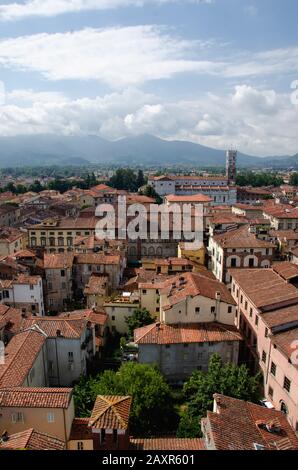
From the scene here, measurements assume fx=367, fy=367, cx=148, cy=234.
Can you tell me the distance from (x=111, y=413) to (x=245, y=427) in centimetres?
562

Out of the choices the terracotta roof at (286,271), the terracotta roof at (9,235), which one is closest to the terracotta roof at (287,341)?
the terracotta roof at (286,271)

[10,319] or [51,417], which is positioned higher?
[51,417]

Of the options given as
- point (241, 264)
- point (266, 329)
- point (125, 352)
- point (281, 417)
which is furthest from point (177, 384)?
point (241, 264)

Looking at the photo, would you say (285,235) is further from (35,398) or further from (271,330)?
(35,398)

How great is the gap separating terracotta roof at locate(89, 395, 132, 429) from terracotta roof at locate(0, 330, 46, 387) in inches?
208

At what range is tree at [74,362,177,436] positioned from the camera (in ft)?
64.0

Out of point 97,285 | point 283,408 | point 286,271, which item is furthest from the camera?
point 97,285

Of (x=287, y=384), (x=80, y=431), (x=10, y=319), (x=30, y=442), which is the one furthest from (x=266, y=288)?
(x=30, y=442)

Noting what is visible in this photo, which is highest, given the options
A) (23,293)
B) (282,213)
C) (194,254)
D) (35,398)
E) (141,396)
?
(282,213)

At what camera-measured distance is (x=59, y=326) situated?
964 inches

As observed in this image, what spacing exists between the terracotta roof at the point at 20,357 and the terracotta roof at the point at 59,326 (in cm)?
81

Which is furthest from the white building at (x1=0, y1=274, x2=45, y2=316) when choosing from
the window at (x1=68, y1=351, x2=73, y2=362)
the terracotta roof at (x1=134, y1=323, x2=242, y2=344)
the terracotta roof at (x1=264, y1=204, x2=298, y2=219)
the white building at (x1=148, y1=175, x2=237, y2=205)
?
the white building at (x1=148, y1=175, x2=237, y2=205)

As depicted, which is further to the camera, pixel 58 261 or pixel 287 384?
pixel 58 261
